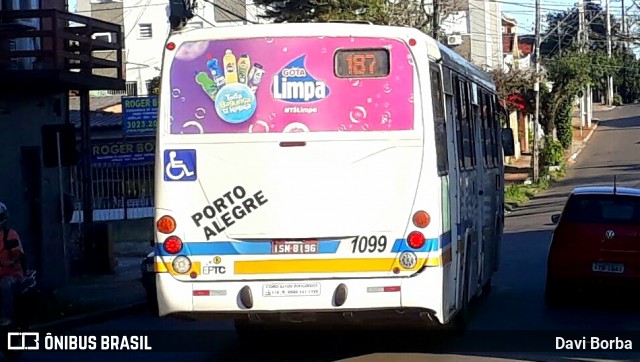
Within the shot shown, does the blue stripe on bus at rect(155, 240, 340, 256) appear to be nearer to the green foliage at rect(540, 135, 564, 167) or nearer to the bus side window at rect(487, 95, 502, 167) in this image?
the bus side window at rect(487, 95, 502, 167)

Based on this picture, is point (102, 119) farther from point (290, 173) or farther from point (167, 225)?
point (290, 173)

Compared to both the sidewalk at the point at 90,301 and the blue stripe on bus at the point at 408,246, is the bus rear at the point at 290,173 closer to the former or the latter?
the blue stripe on bus at the point at 408,246

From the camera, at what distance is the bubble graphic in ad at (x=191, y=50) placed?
417 inches

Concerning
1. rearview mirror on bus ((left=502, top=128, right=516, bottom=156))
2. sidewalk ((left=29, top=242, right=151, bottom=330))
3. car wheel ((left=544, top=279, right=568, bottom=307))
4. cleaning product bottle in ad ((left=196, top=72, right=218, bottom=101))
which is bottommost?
sidewalk ((left=29, top=242, right=151, bottom=330))

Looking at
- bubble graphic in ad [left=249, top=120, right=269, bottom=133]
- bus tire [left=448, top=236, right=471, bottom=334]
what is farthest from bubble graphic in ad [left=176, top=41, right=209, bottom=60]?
bus tire [left=448, top=236, right=471, bottom=334]

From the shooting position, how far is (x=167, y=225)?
10.5m

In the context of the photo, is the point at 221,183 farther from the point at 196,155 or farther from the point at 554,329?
the point at 554,329

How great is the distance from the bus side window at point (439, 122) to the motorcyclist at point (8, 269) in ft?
15.6

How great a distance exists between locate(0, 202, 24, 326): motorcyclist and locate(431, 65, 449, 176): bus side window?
15.6 ft

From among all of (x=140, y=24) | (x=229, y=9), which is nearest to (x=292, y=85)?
(x=229, y=9)

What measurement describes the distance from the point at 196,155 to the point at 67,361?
135 inches

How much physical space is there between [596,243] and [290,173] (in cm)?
692

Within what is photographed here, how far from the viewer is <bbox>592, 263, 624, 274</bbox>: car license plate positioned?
15.9m

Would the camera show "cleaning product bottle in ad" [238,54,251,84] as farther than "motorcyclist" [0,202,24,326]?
No
